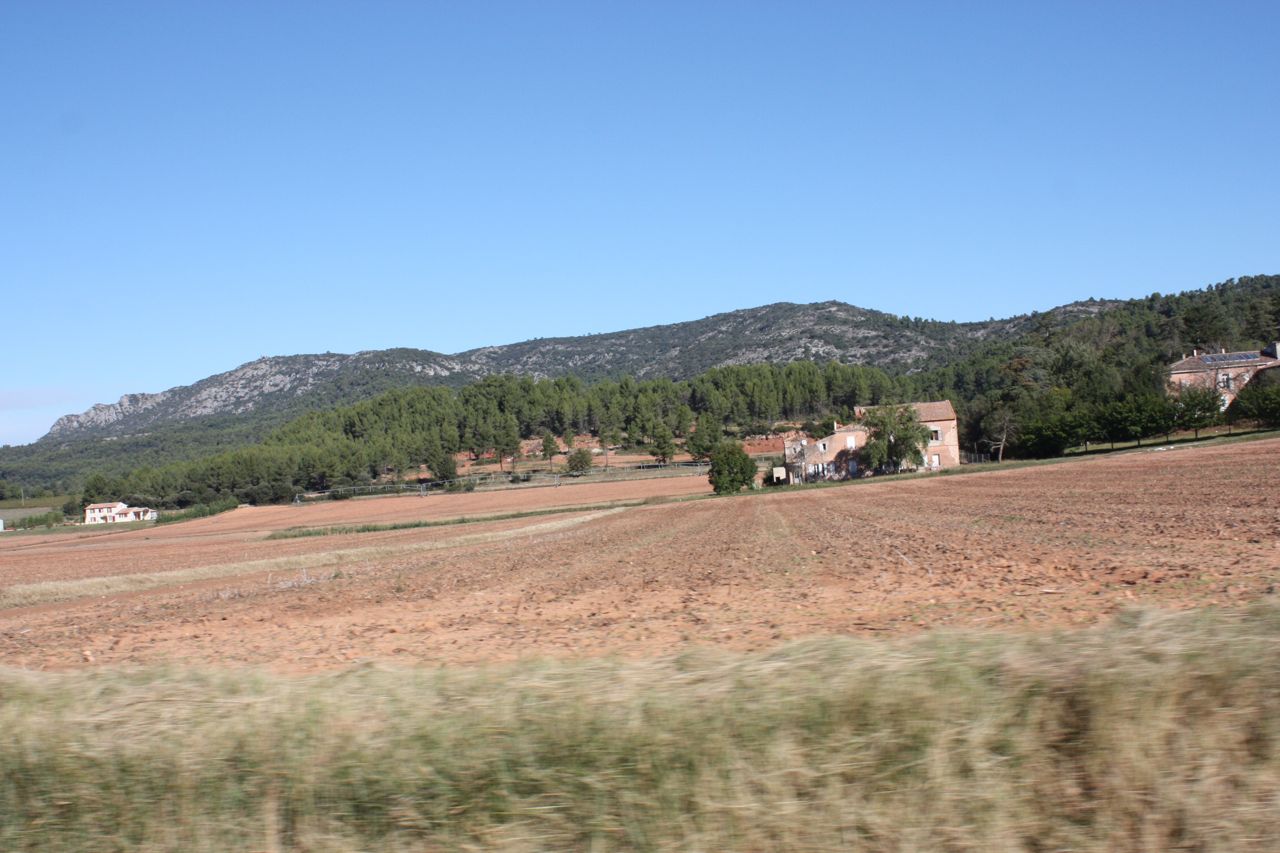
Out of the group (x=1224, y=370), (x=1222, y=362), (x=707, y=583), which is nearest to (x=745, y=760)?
(x=707, y=583)

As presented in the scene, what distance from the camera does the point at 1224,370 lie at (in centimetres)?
10656

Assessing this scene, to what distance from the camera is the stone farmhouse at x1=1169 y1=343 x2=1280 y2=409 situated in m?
101

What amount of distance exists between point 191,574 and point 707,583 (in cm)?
2680

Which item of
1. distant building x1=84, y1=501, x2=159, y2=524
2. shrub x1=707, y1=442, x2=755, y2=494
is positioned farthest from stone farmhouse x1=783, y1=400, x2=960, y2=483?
distant building x1=84, y1=501, x2=159, y2=524

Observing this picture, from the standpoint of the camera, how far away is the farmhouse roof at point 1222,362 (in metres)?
104

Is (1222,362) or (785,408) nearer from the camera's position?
(1222,362)

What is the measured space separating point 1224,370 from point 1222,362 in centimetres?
236

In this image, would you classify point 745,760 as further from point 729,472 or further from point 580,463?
point 580,463

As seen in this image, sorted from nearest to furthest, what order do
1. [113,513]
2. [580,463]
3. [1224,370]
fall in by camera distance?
[1224,370]
[580,463]
[113,513]

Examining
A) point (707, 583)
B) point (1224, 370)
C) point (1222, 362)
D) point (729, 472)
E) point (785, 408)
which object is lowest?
point (707, 583)

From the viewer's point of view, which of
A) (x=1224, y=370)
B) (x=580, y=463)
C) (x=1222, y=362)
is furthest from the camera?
(x=580, y=463)

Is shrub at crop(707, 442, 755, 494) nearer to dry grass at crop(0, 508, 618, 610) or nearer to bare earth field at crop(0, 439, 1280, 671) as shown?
dry grass at crop(0, 508, 618, 610)

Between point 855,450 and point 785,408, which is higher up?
point 785,408

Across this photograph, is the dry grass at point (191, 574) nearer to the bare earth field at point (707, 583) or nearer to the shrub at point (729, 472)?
the bare earth field at point (707, 583)
